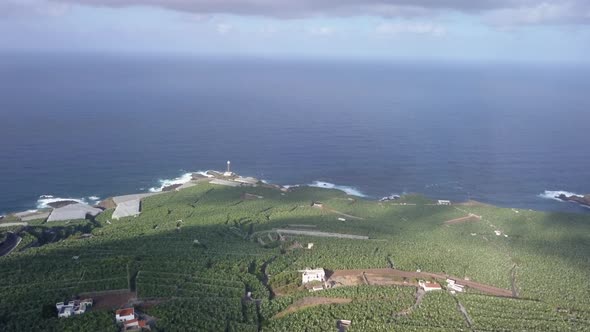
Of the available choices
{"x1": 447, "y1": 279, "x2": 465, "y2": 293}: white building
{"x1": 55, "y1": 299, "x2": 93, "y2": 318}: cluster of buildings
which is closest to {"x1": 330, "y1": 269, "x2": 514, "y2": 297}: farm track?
{"x1": 447, "y1": 279, "x2": 465, "y2": 293}: white building

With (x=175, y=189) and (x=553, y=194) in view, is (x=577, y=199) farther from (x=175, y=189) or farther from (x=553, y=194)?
(x=175, y=189)

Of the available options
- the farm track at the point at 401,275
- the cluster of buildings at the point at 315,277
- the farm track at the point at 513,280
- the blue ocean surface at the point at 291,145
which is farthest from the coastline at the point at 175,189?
the cluster of buildings at the point at 315,277

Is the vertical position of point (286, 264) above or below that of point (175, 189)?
above

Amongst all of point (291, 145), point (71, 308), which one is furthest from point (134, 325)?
point (291, 145)

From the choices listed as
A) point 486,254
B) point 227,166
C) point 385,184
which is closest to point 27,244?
point 227,166

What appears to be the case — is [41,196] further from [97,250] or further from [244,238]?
[244,238]

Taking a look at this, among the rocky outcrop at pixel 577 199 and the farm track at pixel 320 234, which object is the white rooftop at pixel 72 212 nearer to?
the farm track at pixel 320 234
